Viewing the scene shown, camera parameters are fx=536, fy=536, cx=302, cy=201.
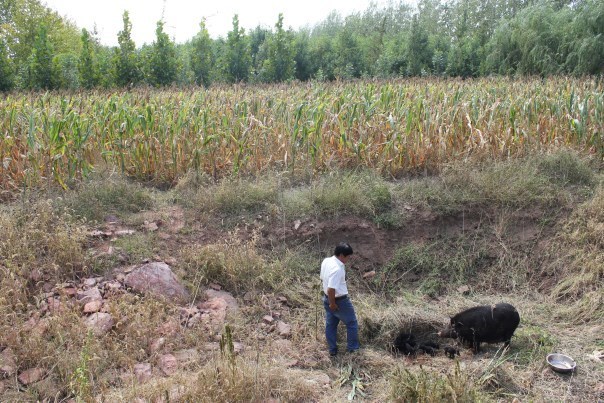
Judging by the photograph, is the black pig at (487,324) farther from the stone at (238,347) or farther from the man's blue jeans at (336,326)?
the stone at (238,347)

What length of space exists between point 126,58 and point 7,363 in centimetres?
1290

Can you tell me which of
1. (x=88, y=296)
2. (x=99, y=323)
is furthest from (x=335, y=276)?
(x=88, y=296)

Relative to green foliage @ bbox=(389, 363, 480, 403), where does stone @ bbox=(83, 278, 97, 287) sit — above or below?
above

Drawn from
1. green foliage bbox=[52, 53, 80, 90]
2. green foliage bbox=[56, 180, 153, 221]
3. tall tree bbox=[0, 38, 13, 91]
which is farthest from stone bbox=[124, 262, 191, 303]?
tall tree bbox=[0, 38, 13, 91]

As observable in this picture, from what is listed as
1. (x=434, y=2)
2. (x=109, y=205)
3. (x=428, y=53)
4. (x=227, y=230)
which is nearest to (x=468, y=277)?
(x=227, y=230)

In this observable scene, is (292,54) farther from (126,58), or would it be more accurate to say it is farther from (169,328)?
(169,328)

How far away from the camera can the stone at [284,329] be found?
494 cm

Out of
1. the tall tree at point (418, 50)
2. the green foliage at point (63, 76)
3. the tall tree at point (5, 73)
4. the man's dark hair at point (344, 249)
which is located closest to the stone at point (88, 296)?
the man's dark hair at point (344, 249)

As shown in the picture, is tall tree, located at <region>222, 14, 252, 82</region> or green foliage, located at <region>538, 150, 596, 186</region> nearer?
green foliage, located at <region>538, 150, 596, 186</region>

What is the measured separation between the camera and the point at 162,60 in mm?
15789

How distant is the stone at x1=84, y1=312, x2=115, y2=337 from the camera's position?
450 centimetres

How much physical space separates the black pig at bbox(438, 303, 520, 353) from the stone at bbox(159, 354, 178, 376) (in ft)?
7.98

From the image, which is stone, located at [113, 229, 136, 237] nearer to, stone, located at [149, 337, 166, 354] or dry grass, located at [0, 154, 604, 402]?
dry grass, located at [0, 154, 604, 402]

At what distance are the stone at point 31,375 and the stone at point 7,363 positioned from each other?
0.07 meters
